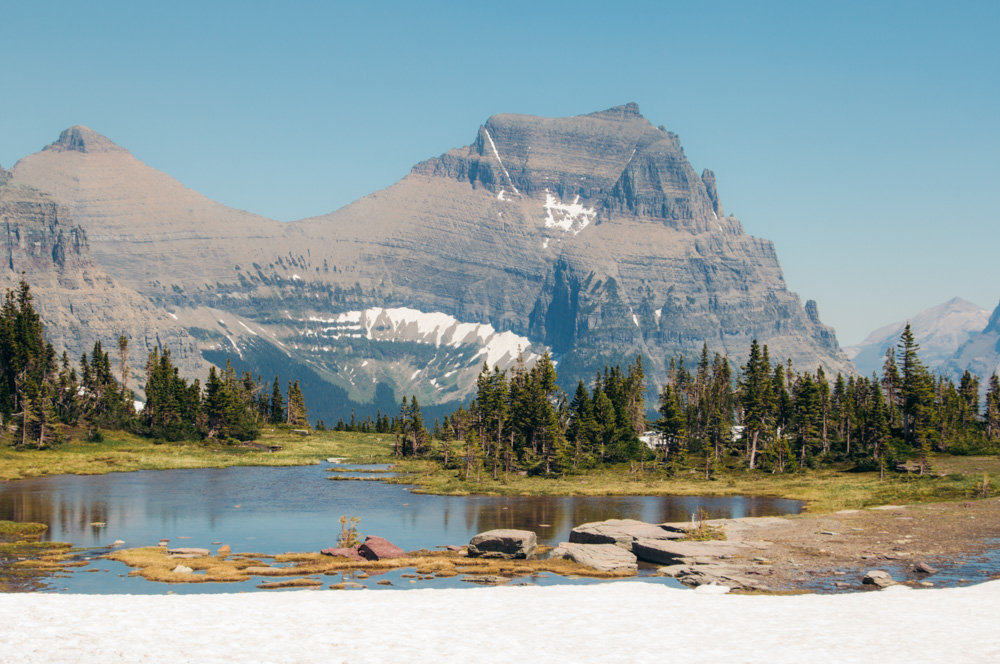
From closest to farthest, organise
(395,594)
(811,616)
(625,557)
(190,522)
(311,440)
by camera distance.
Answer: (811,616), (395,594), (625,557), (190,522), (311,440)

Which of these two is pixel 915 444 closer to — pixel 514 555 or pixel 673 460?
pixel 673 460

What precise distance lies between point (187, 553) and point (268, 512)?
24.5 metres

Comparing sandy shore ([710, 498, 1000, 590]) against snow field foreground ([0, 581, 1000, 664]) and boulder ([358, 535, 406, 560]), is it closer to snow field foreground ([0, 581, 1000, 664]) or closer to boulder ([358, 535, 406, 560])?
snow field foreground ([0, 581, 1000, 664])

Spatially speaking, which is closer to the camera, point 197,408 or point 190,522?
point 190,522

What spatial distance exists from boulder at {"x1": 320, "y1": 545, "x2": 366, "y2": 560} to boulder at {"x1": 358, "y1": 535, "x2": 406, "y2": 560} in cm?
41

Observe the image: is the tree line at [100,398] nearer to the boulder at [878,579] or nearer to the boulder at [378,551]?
the boulder at [378,551]

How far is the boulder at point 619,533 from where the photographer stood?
54.6 meters

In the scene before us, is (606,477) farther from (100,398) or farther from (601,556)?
(100,398)

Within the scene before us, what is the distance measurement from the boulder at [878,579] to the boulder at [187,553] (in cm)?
3584

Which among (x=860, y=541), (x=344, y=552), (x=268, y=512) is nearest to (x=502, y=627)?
(x=344, y=552)

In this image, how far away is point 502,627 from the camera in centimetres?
3103

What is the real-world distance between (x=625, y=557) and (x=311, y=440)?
464 ft

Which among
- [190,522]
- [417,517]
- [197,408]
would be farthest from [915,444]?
[197,408]

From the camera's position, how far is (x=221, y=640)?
2709cm
